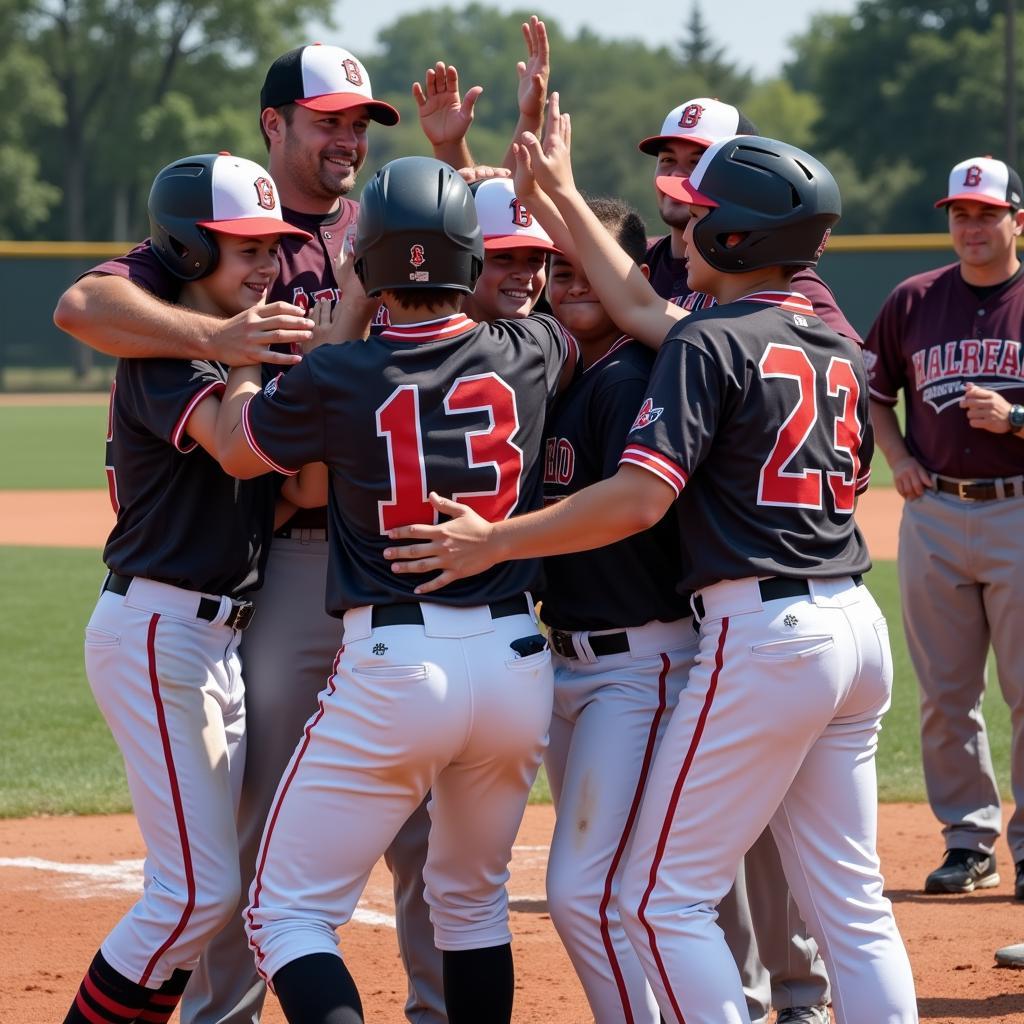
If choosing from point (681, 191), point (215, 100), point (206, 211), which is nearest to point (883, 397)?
point (681, 191)

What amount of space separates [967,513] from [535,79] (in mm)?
2449

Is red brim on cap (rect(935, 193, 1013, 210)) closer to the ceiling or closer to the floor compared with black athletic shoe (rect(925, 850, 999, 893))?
closer to the ceiling

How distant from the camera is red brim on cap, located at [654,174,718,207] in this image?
3.32 m

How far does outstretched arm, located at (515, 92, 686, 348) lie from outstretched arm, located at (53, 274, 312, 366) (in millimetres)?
622

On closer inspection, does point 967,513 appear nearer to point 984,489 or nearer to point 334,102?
point 984,489

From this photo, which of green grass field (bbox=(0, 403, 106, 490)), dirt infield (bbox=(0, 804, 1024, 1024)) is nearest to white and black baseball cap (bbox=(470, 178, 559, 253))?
dirt infield (bbox=(0, 804, 1024, 1024))

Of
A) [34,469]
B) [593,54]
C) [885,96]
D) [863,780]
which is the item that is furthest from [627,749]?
[593,54]

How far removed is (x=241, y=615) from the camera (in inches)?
143

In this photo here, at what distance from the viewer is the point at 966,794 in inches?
217

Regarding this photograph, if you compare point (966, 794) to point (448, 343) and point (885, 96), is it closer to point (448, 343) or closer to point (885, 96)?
point (448, 343)

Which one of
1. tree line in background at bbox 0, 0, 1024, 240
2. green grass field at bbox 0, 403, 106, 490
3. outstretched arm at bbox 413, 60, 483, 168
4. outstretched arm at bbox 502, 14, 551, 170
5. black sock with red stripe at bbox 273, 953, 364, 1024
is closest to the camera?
black sock with red stripe at bbox 273, 953, 364, 1024

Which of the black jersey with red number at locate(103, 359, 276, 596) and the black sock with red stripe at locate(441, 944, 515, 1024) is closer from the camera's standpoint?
the black sock with red stripe at locate(441, 944, 515, 1024)

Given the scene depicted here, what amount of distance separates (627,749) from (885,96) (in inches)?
2113

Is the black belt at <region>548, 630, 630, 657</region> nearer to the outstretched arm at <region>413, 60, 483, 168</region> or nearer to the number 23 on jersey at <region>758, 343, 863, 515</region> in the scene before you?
the number 23 on jersey at <region>758, 343, 863, 515</region>
